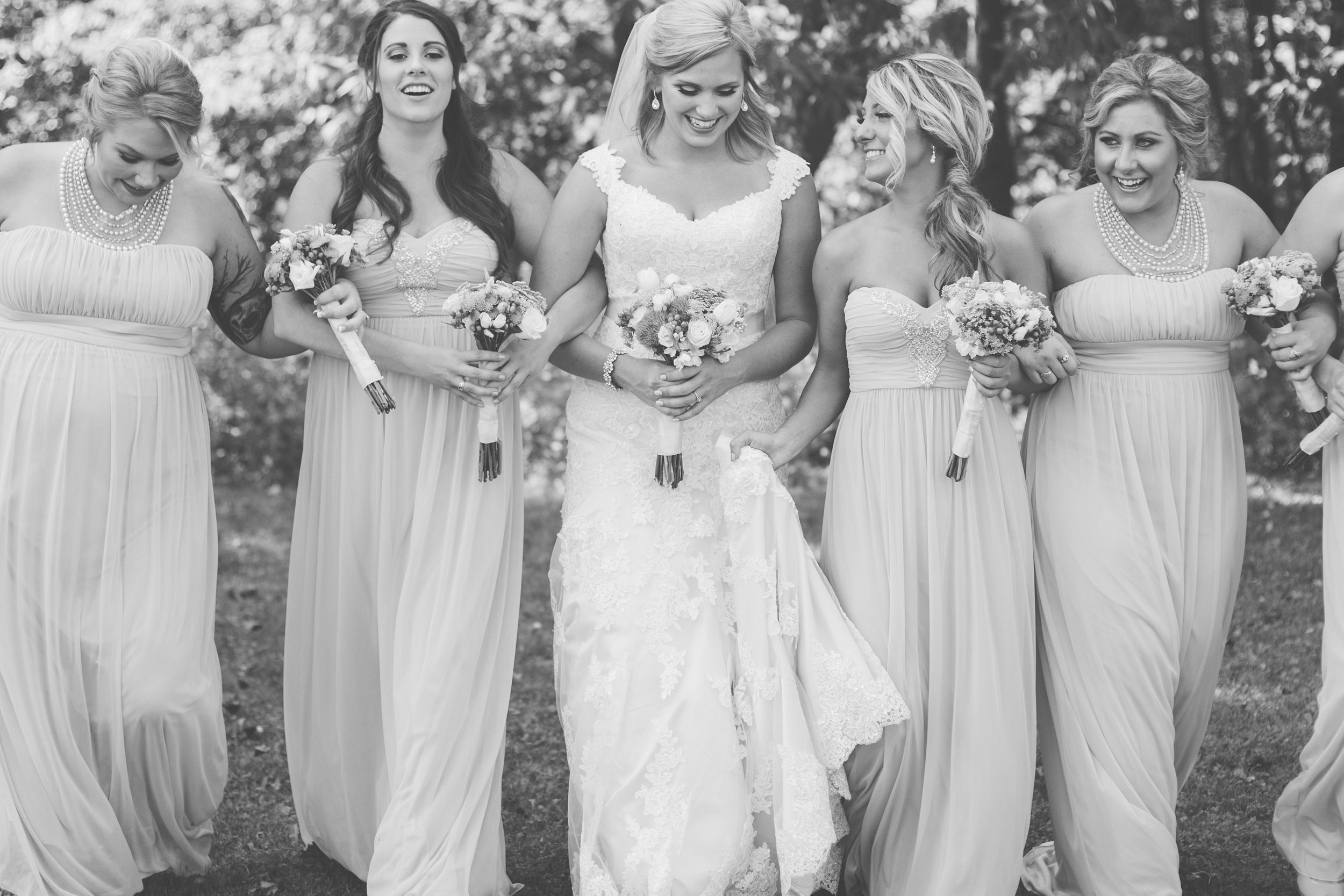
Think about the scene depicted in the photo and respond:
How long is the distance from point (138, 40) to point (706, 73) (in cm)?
196

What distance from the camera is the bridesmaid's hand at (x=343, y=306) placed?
486 cm

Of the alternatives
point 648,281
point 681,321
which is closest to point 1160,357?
point 681,321

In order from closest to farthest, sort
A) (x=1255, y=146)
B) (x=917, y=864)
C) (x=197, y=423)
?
(x=917, y=864) → (x=197, y=423) → (x=1255, y=146)

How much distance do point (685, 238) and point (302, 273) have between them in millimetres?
1346

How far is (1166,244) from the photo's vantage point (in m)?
5.11

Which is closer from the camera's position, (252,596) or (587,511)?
(587,511)

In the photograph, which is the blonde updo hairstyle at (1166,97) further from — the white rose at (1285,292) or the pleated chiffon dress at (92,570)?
the pleated chiffon dress at (92,570)

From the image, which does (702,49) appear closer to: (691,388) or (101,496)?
(691,388)

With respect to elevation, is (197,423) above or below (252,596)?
above

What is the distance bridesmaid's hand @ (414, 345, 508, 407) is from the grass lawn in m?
1.89

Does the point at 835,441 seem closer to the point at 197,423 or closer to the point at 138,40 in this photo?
the point at 197,423

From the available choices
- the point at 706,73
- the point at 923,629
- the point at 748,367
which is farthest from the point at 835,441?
the point at 706,73

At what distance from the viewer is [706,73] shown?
198 inches

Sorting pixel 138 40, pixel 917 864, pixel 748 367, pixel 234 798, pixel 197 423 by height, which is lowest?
pixel 234 798
